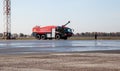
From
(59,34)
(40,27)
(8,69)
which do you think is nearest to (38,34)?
(40,27)

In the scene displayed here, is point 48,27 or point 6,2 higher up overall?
point 6,2

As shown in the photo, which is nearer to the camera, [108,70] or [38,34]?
[108,70]

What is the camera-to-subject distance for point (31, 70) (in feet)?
37.0

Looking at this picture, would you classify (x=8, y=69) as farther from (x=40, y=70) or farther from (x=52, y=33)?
(x=52, y=33)

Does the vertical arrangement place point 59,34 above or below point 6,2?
below

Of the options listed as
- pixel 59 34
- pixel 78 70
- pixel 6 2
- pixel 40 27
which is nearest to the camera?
pixel 78 70

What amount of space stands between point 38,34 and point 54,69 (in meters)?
63.6

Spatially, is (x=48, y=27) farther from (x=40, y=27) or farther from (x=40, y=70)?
(x=40, y=70)

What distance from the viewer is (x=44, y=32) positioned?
2837 inches

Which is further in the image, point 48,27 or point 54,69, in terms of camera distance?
point 48,27

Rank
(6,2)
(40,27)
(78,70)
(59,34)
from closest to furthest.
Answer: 1. (78,70)
2. (59,34)
3. (40,27)
4. (6,2)

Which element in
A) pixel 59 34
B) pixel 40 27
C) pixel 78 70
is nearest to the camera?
pixel 78 70

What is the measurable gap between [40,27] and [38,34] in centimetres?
173

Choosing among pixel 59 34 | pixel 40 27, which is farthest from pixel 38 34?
pixel 59 34
